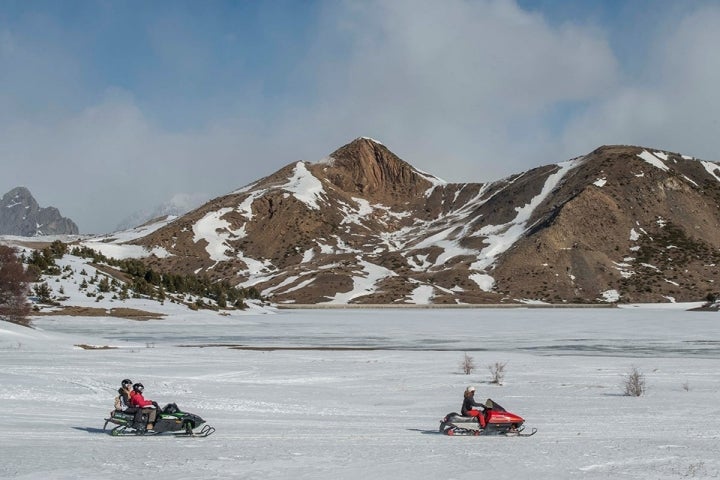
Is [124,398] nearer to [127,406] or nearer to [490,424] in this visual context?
[127,406]

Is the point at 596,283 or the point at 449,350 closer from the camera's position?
the point at 449,350

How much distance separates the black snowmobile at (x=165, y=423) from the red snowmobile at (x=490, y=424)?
19.2 feet

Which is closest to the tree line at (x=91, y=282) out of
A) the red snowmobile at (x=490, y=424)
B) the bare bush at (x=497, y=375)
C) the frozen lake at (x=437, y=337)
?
the frozen lake at (x=437, y=337)

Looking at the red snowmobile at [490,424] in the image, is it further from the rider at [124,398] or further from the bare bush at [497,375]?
the bare bush at [497,375]

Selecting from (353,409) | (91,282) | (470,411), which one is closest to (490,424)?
(470,411)

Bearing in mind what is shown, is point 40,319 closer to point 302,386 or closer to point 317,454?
point 302,386

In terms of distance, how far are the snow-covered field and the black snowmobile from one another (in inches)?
14.4

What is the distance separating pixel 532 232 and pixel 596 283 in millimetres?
31047

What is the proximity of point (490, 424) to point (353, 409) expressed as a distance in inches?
207

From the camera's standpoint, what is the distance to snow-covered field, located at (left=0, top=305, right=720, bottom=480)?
44.3 feet

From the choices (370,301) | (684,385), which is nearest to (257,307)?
(370,301)

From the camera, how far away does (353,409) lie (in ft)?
70.9

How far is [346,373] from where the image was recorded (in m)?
30.1

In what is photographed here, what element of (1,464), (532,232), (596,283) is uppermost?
(532,232)
